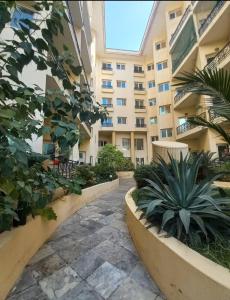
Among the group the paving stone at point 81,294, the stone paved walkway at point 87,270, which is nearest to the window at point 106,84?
the stone paved walkway at point 87,270

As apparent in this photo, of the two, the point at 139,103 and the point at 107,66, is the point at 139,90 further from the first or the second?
the point at 107,66

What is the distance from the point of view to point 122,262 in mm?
3396

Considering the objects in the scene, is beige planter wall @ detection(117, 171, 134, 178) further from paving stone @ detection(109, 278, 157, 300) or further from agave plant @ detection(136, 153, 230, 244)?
paving stone @ detection(109, 278, 157, 300)

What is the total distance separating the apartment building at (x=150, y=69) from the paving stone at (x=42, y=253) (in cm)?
643

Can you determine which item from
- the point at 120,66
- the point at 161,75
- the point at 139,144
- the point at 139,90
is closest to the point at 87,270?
the point at 161,75

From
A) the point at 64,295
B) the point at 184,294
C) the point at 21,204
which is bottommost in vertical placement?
the point at 64,295

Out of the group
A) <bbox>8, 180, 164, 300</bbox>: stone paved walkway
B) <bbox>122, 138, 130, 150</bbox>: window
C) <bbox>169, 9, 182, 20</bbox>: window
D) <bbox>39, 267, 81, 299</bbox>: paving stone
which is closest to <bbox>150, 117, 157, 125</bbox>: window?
<bbox>122, 138, 130, 150</bbox>: window

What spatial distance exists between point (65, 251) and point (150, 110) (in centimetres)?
2532

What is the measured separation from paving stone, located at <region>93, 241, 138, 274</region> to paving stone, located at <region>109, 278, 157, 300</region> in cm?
31

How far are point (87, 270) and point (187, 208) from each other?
6.20 feet

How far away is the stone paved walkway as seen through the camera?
107 inches

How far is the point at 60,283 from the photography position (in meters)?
2.94

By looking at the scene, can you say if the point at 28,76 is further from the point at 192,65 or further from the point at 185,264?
the point at 192,65

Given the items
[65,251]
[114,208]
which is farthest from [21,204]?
[114,208]
